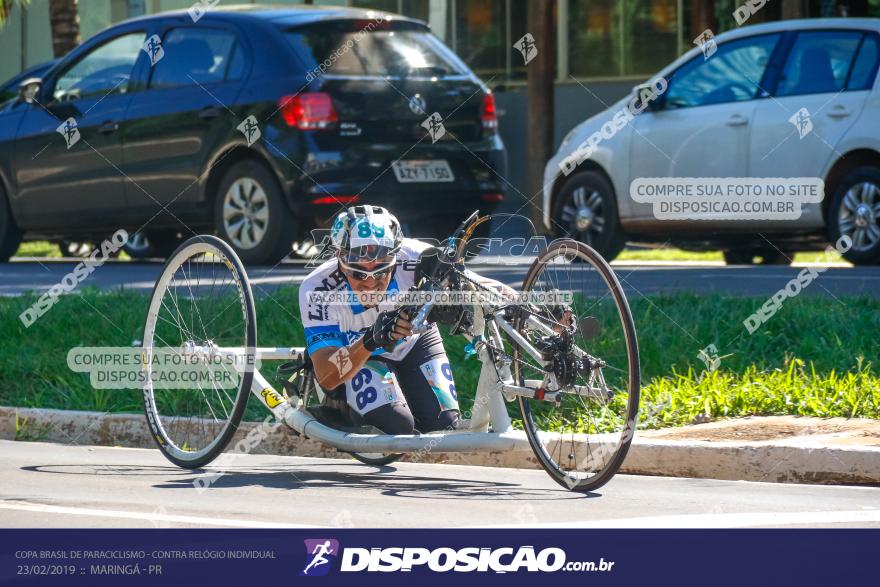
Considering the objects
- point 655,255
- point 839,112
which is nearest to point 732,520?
point 839,112

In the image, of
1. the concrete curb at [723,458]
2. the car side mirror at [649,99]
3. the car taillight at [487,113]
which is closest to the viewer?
the concrete curb at [723,458]

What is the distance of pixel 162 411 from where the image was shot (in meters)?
8.31

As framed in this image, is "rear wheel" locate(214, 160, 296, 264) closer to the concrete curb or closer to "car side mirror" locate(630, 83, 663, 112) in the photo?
"car side mirror" locate(630, 83, 663, 112)

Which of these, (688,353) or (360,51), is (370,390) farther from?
(360,51)

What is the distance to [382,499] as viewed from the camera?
21.5 feet

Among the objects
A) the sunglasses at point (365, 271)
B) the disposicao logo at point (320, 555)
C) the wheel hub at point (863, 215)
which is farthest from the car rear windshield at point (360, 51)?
the disposicao logo at point (320, 555)

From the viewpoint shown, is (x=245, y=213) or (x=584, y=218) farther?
(x=584, y=218)

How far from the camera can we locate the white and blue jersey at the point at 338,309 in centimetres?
703

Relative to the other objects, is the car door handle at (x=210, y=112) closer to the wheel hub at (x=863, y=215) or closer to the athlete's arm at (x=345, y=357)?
the wheel hub at (x=863, y=215)

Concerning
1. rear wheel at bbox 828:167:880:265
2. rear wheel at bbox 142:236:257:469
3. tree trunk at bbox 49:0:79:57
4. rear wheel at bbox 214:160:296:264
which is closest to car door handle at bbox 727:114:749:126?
rear wheel at bbox 828:167:880:265

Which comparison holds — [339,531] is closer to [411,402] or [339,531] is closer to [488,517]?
[488,517]

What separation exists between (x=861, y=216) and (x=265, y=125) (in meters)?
4.21

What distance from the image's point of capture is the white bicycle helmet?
266 inches

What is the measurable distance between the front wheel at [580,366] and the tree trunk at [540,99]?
1399 cm
